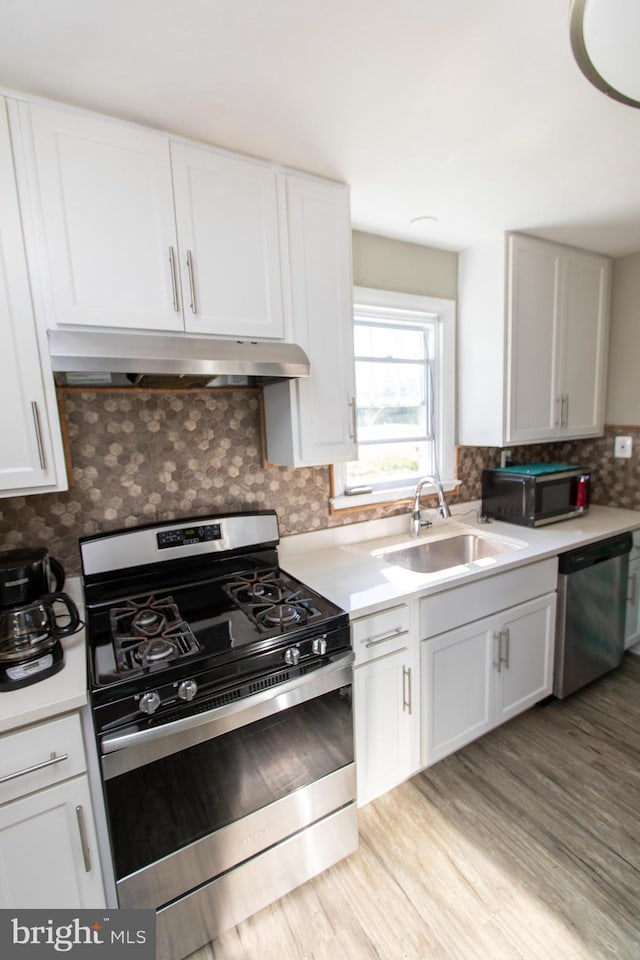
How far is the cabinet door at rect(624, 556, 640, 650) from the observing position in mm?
2502

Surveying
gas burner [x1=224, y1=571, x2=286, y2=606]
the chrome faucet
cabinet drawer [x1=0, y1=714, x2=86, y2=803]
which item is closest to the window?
the chrome faucet

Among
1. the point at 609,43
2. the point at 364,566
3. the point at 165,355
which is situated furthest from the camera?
the point at 364,566

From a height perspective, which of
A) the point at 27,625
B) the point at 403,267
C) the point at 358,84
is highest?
the point at 358,84

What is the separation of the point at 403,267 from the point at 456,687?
2.04 metres

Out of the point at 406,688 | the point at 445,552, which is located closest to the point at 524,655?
the point at 445,552

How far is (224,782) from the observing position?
1.22 metres

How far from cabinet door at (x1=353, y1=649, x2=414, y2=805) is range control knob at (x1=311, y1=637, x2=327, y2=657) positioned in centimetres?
27

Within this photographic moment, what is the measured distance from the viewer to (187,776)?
45.6 inches

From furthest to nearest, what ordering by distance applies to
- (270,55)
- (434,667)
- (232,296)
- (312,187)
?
(434,667), (312,187), (232,296), (270,55)

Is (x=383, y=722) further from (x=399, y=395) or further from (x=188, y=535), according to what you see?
(x=399, y=395)

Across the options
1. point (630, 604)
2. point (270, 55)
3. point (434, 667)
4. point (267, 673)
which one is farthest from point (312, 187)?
point (630, 604)

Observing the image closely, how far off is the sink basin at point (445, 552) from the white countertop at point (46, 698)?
136 cm

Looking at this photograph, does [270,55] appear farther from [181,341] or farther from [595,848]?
[595,848]

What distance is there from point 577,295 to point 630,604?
183cm
